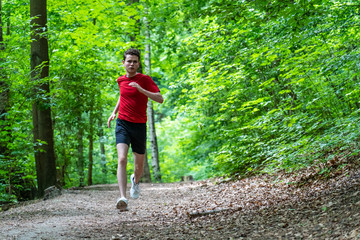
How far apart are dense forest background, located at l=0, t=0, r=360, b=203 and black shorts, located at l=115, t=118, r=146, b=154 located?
6.39 ft

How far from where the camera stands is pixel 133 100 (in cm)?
525

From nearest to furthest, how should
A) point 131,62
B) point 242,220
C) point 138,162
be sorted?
point 242,220 < point 131,62 < point 138,162

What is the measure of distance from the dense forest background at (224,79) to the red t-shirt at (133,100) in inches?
51.9

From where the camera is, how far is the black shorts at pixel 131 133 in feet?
17.3

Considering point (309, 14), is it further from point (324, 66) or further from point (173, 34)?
point (173, 34)

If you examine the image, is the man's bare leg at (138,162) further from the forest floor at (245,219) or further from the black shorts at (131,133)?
the forest floor at (245,219)

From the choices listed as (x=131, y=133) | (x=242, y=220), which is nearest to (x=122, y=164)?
(x=131, y=133)

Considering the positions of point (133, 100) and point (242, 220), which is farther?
point (133, 100)

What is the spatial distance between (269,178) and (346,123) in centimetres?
364

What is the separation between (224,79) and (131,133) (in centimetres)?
447

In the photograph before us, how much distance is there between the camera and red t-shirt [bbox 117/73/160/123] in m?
5.25

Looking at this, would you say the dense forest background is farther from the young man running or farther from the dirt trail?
the young man running

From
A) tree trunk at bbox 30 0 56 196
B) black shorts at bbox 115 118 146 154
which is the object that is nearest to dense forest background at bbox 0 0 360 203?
tree trunk at bbox 30 0 56 196

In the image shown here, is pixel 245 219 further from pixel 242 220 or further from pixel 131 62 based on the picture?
pixel 131 62
